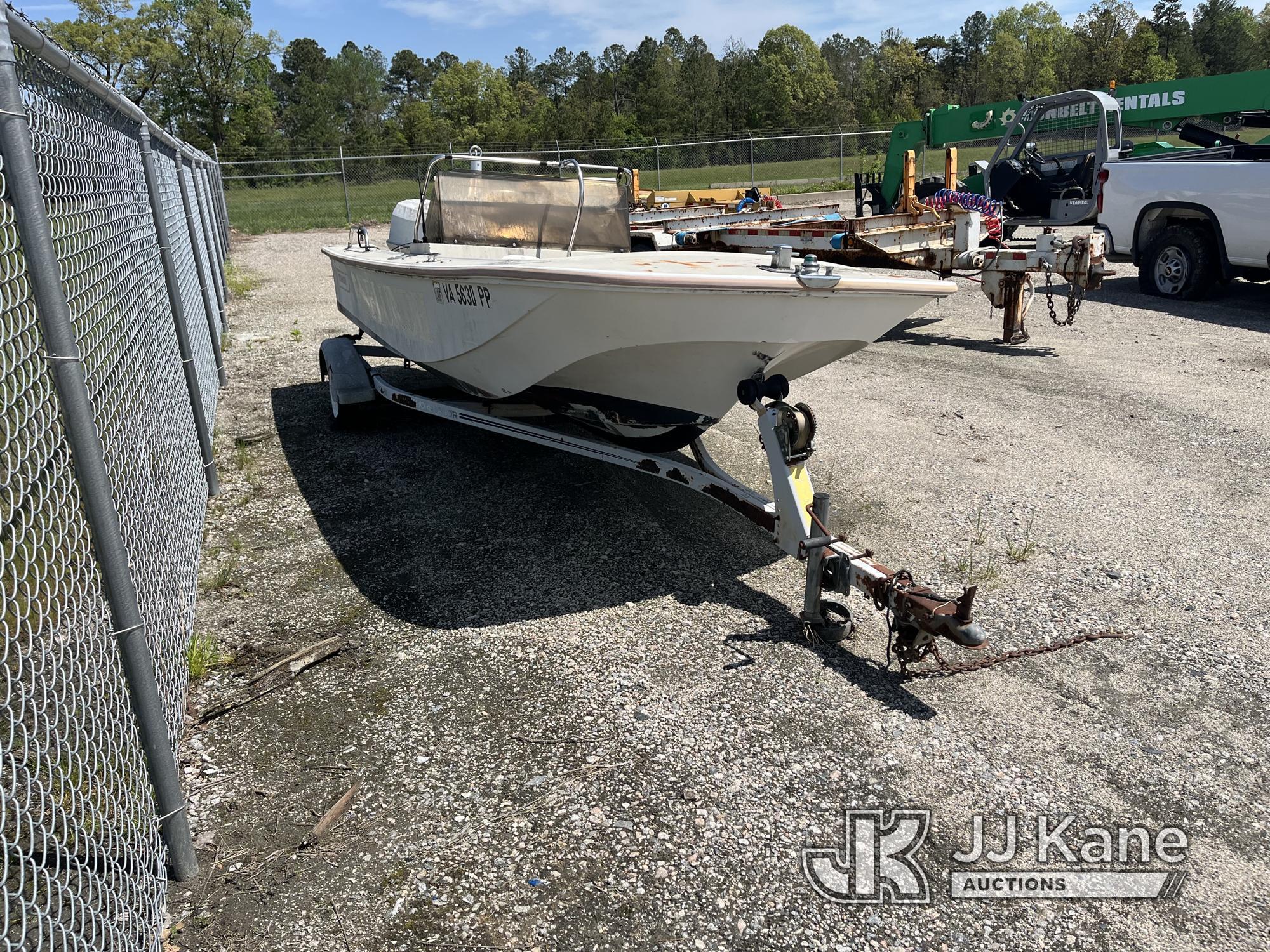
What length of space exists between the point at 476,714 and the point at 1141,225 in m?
10.9

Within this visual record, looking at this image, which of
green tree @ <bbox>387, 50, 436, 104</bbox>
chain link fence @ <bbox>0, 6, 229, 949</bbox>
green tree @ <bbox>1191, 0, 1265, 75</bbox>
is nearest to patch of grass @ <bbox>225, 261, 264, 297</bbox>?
chain link fence @ <bbox>0, 6, 229, 949</bbox>

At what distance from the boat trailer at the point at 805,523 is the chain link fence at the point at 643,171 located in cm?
2587

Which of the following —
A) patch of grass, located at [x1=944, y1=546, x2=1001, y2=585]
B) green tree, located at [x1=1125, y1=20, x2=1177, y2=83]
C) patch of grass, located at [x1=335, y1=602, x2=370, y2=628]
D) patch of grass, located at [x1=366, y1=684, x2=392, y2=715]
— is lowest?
patch of grass, located at [x1=944, y1=546, x2=1001, y2=585]

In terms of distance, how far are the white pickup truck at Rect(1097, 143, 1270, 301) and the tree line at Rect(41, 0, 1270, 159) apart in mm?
30918

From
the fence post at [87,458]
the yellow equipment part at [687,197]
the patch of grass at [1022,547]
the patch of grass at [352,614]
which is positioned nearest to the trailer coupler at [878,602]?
the patch of grass at [1022,547]

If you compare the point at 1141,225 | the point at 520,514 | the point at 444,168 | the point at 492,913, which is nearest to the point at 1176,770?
the point at 492,913

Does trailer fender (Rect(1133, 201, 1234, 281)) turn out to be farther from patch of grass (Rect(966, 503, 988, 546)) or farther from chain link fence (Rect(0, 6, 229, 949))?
chain link fence (Rect(0, 6, 229, 949))

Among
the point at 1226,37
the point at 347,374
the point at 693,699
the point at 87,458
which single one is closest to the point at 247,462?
the point at 347,374

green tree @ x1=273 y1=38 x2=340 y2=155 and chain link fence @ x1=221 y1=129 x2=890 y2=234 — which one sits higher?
green tree @ x1=273 y1=38 x2=340 y2=155

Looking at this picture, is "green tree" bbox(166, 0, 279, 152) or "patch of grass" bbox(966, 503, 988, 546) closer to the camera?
"patch of grass" bbox(966, 503, 988, 546)

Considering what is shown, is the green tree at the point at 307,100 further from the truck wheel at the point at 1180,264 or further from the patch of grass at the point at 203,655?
the patch of grass at the point at 203,655

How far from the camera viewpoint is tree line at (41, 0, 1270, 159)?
5934cm

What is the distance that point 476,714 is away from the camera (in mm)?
3277

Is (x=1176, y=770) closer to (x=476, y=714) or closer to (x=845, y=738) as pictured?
(x=845, y=738)
